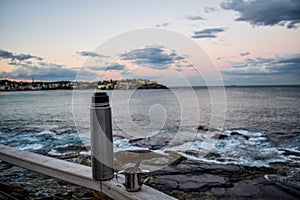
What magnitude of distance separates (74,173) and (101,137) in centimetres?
38

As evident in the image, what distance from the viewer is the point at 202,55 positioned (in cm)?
141

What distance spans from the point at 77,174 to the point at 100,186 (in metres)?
0.20

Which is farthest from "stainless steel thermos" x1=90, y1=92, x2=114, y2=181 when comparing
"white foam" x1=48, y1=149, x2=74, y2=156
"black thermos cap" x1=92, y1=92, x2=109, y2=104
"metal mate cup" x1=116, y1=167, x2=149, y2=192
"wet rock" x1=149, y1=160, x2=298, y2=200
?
"white foam" x1=48, y1=149, x2=74, y2=156

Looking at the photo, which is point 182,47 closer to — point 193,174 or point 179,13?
point 179,13

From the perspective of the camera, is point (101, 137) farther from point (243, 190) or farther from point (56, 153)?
point (56, 153)

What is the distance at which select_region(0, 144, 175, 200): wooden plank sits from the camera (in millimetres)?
1302

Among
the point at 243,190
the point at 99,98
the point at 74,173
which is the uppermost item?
the point at 99,98

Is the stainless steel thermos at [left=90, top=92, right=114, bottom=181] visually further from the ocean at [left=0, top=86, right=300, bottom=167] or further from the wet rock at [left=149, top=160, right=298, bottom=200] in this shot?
the wet rock at [left=149, top=160, right=298, bottom=200]

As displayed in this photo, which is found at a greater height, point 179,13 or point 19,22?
point 19,22

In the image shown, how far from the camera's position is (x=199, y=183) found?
546cm

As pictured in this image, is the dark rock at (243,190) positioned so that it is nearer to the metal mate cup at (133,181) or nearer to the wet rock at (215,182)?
the wet rock at (215,182)

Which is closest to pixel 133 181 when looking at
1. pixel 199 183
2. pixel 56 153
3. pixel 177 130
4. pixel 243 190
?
pixel 177 130

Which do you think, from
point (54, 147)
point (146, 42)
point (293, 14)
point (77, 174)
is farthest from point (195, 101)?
point (293, 14)

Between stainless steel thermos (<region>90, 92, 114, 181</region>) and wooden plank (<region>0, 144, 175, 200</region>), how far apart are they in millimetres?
70
